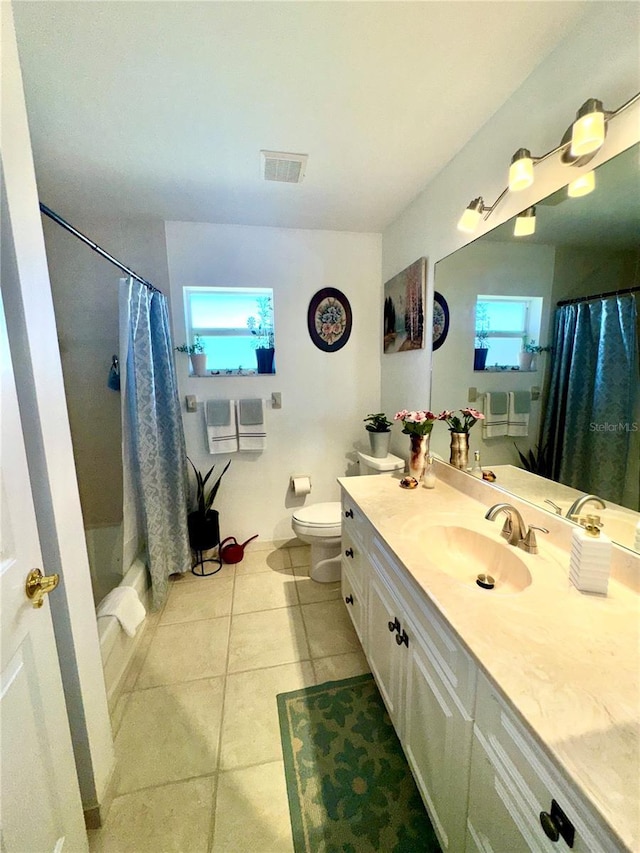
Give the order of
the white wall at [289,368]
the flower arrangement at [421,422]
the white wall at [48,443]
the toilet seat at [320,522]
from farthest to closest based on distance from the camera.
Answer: the white wall at [289,368] → the toilet seat at [320,522] → the flower arrangement at [421,422] → the white wall at [48,443]

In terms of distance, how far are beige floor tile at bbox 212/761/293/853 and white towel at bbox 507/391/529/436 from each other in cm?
154

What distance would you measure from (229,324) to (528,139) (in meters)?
1.91

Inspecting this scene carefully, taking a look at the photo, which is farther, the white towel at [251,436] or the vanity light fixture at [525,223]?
the white towel at [251,436]

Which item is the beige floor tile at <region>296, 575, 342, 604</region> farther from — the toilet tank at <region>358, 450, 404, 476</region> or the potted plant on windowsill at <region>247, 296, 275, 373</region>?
the potted plant on windowsill at <region>247, 296, 275, 373</region>

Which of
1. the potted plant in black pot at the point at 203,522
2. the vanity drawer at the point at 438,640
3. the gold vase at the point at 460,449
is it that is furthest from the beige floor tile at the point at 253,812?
the gold vase at the point at 460,449

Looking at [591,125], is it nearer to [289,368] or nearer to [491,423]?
[491,423]

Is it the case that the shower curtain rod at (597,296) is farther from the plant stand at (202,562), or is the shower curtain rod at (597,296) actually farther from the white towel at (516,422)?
→ the plant stand at (202,562)

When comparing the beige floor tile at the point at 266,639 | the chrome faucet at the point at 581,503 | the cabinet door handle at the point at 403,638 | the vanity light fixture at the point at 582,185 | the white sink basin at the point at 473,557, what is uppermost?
the vanity light fixture at the point at 582,185

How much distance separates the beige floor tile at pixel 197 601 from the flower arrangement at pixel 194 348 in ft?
5.30

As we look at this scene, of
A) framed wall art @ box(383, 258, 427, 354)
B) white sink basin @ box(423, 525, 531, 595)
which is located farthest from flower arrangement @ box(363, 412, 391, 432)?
white sink basin @ box(423, 525, 531, 595)

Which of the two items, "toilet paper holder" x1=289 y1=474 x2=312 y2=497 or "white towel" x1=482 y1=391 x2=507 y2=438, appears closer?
"white towel" x1=482 y1=391 x2=507 y2=438

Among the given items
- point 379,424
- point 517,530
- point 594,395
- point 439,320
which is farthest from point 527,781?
point 379,424

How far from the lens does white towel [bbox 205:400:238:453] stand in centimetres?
230

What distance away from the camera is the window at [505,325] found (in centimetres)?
118
